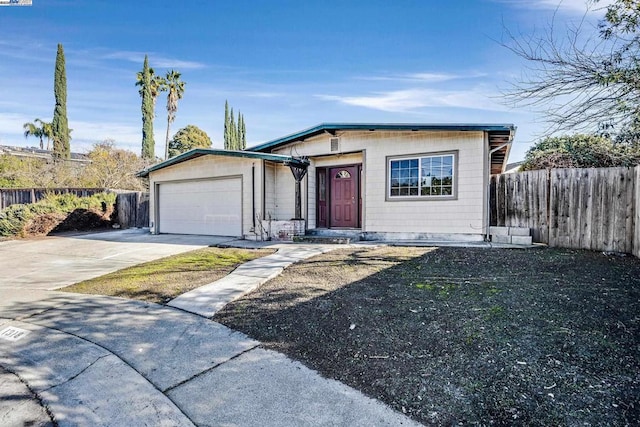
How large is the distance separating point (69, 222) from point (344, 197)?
1175 centimetres

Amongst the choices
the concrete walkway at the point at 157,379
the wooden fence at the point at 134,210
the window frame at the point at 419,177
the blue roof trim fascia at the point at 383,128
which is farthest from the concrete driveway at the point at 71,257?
the window frame at the point at 419,177

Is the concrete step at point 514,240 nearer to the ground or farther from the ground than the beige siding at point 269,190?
nearer to the ground

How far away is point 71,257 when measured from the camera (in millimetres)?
8414

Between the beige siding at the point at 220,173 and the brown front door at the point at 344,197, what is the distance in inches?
96.8

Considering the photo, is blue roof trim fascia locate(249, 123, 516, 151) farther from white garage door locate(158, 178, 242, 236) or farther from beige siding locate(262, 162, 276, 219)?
white garage door locate(158, 178, 242, 236)

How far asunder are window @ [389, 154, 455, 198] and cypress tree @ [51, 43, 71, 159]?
25.3m

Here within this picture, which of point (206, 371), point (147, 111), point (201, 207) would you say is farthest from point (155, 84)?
point (206, 371)

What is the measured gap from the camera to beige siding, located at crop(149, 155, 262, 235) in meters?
11.2

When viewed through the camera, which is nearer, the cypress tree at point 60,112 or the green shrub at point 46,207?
the green shrub at point 46,207

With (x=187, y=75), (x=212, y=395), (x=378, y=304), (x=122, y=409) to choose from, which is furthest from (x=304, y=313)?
(x=187, y=75)

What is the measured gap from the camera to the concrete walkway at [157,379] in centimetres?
227

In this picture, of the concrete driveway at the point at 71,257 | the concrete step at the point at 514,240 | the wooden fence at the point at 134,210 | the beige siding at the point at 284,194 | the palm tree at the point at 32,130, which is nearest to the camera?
the concrete driveway at the point at 71,257

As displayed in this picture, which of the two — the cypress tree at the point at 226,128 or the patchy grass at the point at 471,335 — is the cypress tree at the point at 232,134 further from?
the patchy grass at the point at 471,335

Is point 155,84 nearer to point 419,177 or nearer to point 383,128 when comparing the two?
point 383,128
